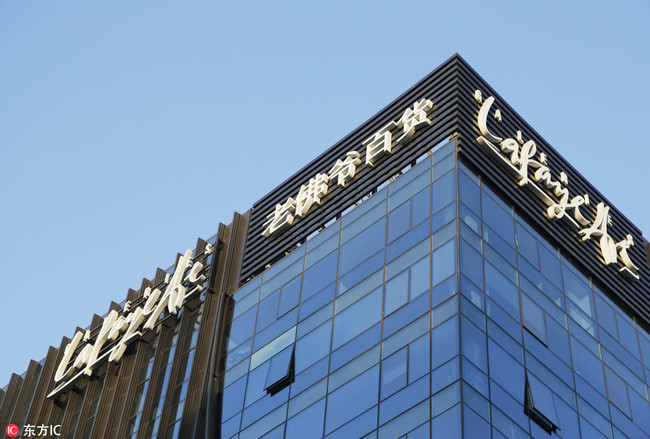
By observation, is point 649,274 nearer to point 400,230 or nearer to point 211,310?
point 400,230

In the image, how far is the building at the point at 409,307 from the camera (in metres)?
46.7

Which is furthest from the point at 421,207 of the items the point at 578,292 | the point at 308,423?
the point at 308,423

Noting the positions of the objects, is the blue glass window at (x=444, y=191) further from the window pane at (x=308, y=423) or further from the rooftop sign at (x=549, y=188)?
the window pane at (x=308, y=423)

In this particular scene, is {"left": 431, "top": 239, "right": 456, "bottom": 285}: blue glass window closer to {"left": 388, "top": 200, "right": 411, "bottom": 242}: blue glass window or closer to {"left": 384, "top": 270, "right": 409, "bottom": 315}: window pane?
{"left": 384, "top": 270, "right": 409, "bottom": 315}: window pane

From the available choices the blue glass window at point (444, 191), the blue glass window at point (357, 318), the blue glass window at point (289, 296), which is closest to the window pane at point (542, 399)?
the blue glass window at point (357, 318)

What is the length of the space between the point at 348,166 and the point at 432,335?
14128mm

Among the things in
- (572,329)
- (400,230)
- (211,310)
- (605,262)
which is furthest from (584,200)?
(211,310)

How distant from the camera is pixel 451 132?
53.4 m

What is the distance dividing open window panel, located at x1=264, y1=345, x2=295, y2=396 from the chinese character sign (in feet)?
28.7

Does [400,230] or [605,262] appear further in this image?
[605,262]

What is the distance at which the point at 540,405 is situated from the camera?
156 feet

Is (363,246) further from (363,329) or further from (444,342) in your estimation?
(444,342)

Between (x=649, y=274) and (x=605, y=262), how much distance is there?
15.8 feet

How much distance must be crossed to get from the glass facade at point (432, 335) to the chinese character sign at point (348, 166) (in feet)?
7.05
